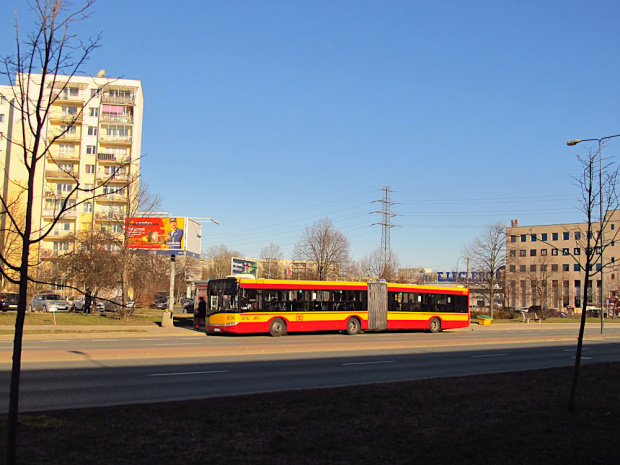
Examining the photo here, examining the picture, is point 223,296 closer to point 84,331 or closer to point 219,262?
point 84,331

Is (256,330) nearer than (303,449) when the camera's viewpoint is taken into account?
No

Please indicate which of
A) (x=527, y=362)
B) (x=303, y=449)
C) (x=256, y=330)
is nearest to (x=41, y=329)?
(x=256, y=330)

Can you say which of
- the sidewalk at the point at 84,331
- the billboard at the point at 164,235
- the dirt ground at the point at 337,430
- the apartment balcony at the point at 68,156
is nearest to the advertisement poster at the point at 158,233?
the billboard at the point at 164,235

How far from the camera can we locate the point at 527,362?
1786cm

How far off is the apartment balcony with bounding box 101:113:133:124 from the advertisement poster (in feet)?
128

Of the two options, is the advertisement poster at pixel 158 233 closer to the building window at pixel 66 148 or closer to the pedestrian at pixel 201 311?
the pedestrian at pixel 201 311

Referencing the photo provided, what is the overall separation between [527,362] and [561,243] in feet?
308

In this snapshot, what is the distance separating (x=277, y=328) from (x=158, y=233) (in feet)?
53.1

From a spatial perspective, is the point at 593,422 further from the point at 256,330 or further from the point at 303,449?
the point at 256,330

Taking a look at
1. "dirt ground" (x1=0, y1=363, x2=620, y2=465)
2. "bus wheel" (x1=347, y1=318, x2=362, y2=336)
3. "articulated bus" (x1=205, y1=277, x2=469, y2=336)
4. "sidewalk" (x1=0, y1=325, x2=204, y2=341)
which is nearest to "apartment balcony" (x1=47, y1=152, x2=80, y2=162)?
"sidewalk" (x1=0, y1=325, x2=204, y2=341)

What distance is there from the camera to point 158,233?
39844mm

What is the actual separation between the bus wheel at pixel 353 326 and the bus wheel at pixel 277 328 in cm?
412

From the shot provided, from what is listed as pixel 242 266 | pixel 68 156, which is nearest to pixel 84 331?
pixel 242 266

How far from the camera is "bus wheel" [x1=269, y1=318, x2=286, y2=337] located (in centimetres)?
2752
